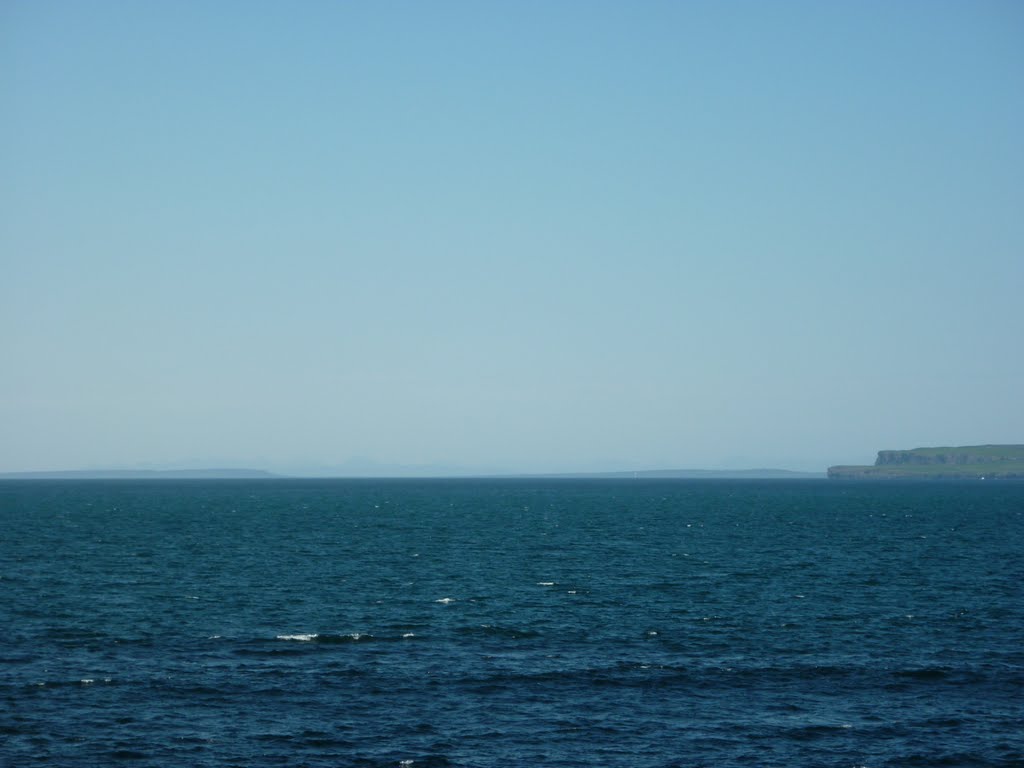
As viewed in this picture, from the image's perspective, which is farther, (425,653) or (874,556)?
(874,556)

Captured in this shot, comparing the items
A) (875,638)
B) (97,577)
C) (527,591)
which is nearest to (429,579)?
(527,591)

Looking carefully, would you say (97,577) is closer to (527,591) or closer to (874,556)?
(527,591)

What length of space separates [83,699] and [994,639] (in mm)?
49423

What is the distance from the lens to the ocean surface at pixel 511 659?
4156 centimetres

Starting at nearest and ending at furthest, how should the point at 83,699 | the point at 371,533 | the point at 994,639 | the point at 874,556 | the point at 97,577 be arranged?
the point at 83,699
the point at 994,639
the point at 97,577
the point at 874,556
the point at 371,533

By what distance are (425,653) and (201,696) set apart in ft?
44.8

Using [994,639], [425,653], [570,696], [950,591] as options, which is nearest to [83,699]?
[425,653]

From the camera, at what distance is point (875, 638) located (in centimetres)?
6241

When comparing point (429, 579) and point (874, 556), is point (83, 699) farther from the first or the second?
point (874, 556)

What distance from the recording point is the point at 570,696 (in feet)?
160

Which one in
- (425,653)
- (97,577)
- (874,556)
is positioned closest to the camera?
(425,653)

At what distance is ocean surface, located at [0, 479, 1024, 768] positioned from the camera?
41.6 metres

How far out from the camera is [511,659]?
185ft

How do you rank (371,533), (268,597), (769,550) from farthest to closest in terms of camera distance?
(371,533) → (769,550) → (268,597)
